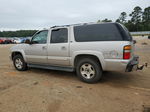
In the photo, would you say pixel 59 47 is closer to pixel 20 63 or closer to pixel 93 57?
pixel 93 57

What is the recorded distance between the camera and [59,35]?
4836mm

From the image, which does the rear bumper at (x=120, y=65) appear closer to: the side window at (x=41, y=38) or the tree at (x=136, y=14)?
the side window at (x=41, y=38)

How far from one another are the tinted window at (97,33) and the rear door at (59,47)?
44 cm

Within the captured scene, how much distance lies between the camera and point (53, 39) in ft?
16.2

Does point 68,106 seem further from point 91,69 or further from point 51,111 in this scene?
point 91,69

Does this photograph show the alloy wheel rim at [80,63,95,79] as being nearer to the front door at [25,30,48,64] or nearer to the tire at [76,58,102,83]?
the tire at [76,58,102,83]

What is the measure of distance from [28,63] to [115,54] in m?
3.73

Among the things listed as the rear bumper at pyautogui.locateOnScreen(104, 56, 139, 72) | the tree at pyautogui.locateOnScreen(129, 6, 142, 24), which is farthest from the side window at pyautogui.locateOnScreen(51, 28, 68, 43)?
the tree at pyautogui.locateOnScreen(129, 6, 142, 24)

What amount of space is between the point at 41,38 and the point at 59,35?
0.89m

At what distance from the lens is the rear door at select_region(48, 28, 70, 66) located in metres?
4.60

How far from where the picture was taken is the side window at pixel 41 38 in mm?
5193

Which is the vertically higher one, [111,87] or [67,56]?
[67,56]

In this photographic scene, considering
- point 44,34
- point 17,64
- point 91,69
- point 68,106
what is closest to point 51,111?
point 68,106

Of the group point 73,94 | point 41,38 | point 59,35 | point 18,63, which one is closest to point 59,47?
point 59,35
